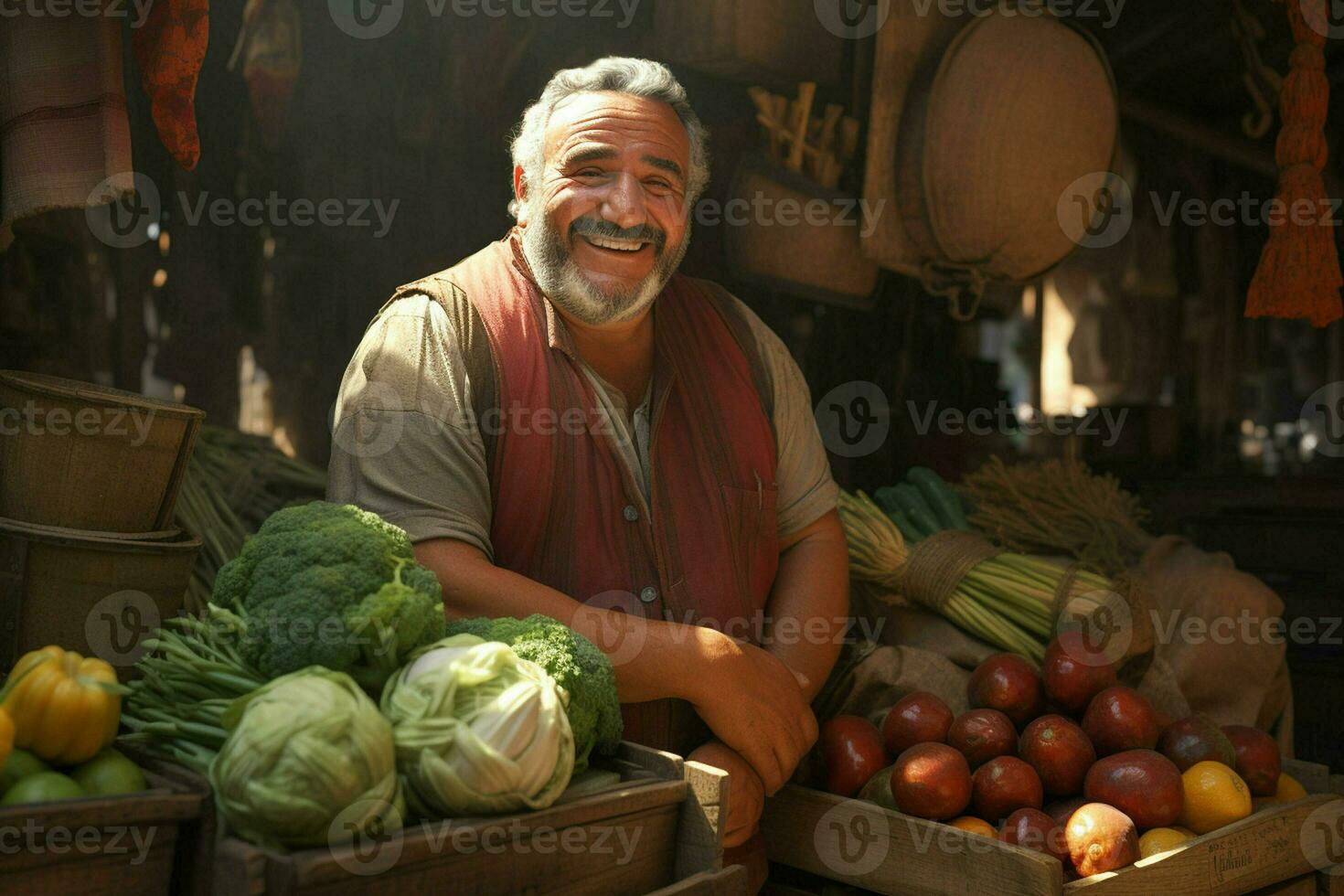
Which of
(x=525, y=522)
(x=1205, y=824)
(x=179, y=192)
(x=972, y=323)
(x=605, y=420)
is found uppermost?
(x=179, y=192)

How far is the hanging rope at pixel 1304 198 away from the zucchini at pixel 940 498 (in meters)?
1.21

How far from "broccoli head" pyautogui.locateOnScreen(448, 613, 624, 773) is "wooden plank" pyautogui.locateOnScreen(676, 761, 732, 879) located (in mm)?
150

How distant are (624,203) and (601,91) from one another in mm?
281

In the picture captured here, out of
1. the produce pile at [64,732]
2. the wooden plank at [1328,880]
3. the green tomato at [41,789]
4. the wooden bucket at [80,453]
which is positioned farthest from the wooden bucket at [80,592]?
the wooden plank at [1328,880]

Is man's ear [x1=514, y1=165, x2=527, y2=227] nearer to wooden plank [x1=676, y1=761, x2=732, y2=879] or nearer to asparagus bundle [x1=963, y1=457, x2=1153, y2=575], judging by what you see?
wooden plank [x1=676, y1=761, x2=732, y2=879]

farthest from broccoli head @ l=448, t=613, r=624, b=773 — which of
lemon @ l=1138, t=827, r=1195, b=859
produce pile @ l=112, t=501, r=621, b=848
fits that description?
lemon @ l=1138, t=827, r=1195, b=859

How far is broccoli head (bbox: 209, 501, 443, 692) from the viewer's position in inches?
60.7

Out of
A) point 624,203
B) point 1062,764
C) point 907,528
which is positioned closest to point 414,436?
point 624,203

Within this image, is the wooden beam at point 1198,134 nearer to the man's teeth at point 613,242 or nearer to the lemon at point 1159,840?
the man's teeth at point 613,242

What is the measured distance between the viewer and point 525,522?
242 cm

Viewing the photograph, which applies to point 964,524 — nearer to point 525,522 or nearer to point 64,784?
point 525,522

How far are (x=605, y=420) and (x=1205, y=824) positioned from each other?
1546 mm

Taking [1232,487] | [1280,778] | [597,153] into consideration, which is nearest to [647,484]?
[597,153]

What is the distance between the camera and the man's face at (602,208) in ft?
8.38
